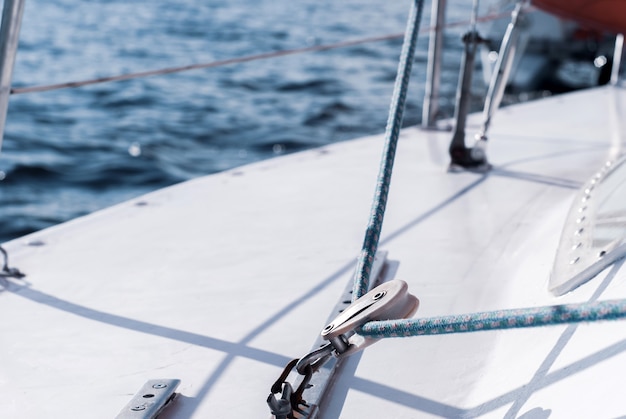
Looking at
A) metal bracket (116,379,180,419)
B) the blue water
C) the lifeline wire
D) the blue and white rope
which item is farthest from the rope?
the blue water

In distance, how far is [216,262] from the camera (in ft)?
4.59

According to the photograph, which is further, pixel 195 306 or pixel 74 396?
pixel 195 306

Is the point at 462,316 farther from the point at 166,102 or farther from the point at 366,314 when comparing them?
the point at 166,102

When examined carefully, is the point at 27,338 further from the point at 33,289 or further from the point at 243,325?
the point at 243,325

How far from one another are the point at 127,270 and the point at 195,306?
7.8 inches

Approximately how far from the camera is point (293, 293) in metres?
1.27

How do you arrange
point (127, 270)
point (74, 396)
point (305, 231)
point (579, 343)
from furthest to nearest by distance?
point (305, 231), point (127, 270), point (74, 396), point (579, 343)

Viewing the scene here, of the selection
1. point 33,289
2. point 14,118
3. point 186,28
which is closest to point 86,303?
point 33,289

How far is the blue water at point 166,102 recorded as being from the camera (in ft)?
14.8

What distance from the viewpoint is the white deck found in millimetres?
946

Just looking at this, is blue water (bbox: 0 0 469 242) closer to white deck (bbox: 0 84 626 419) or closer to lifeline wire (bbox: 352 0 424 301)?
white deck (bbox: 0 84 626 419)

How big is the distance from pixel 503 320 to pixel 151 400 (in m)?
0.44

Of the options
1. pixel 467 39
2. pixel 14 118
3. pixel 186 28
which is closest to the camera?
pixel 467 39

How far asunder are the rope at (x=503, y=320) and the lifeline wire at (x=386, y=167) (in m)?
0.12
